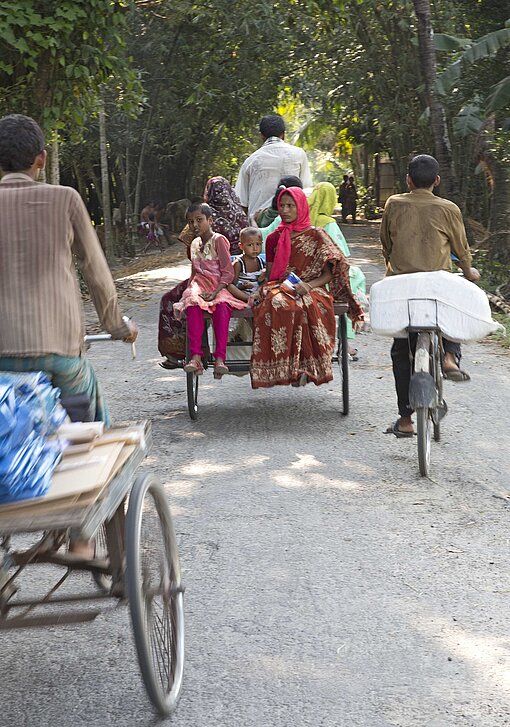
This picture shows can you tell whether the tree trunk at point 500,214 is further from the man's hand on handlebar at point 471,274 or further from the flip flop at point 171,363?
the man's hand on handlebar at point 471,274

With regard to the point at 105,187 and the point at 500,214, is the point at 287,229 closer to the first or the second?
the point at 500,214

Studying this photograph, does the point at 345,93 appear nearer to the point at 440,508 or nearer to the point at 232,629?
the point at 440,508

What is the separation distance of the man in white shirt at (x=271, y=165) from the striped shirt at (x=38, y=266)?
21.2 ft

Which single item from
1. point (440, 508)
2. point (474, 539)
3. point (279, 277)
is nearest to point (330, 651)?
point (474, 539)

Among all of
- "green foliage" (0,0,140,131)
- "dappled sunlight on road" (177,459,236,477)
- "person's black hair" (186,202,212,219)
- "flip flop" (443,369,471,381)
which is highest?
"green foliage" (0,0,140,131)

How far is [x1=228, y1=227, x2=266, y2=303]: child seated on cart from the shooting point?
860 centimetres

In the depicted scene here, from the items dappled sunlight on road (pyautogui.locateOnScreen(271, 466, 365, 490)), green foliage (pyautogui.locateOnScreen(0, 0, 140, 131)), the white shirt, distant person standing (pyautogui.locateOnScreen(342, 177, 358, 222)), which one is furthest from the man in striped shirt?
distant person standing (pyautogui.locateOnScreen(342, 177, 358, 222))

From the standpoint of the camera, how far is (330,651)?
4.28 metres

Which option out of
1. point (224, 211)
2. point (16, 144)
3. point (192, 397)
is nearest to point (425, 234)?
point (192, 397)

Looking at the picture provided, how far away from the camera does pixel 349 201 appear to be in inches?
1683

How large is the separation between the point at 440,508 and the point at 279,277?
110 inches

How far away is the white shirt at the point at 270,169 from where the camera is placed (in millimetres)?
10383

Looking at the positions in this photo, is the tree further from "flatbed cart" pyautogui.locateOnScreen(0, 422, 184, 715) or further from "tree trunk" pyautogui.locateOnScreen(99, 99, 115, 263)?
"flatbed cart" pyautogui.locateOnScreen(0, 422, 184, 715)

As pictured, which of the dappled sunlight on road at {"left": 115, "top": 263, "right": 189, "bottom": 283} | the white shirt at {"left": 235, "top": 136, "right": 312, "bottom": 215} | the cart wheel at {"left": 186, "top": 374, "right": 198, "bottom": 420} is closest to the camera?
the cart wheel at {"left": 186, "top": 374, "right": 198, "bottom": 420}
